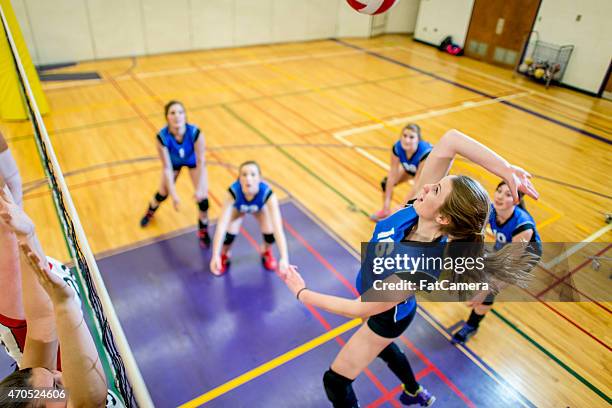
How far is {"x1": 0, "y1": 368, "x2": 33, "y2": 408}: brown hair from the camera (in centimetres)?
123

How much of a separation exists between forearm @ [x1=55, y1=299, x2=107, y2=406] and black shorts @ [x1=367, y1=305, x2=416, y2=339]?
61.2 inches

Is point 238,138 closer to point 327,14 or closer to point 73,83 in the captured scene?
point 73,83

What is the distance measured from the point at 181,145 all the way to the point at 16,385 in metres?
3.68

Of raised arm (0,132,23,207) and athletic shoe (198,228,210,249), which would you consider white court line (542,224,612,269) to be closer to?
athletic shoe (198,228,210,249)

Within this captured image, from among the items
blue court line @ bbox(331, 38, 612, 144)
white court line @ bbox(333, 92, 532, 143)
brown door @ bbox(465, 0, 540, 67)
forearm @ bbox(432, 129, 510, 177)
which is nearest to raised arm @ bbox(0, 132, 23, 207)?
forearm @ bbox(432, 129, 510, 177)

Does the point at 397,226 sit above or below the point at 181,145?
above

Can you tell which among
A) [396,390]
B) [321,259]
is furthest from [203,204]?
[396,390]

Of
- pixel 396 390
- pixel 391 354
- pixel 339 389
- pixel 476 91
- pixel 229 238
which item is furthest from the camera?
pixel 476 91

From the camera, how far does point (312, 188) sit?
6.39 metres

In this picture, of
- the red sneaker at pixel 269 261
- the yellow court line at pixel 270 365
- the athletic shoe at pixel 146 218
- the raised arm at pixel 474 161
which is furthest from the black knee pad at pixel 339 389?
the athletic shoe at pixel 146 218

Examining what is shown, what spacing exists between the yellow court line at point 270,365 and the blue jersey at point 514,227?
1545 mm

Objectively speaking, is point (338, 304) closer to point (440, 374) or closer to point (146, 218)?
point (440, 374)

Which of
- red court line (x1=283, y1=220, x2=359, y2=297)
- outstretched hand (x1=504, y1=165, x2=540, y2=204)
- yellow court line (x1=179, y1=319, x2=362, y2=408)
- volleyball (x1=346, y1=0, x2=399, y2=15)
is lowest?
yellow court line (x1=179, y1=319, x2=362, y2=408)

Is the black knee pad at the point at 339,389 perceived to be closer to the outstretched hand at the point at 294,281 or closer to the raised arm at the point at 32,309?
the outstretched hand at the point at 294,281
